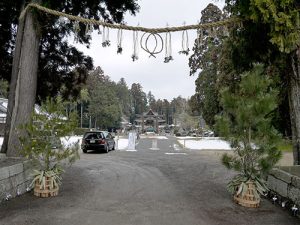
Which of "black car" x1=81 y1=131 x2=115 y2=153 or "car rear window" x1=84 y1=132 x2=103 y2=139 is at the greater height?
"car rear window" x1=84 y1=132 x2=103 y2=139

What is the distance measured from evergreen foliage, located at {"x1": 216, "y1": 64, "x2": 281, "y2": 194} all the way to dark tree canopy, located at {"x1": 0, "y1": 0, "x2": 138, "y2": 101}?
5901mm

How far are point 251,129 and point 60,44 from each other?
8081mm

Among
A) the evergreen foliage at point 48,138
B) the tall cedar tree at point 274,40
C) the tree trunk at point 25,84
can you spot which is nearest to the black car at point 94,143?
the tree trunk at point 25,84

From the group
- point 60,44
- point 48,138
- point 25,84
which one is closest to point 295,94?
point 48,138

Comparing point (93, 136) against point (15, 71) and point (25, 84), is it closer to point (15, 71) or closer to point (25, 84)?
point (15, 71)

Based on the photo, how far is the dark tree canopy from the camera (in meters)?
10.8

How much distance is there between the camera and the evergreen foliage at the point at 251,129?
21.2ft

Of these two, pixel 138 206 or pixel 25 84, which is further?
pixel 25 84

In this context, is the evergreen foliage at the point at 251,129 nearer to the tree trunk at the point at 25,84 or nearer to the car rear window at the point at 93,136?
the tree trunk at the point at 25,84

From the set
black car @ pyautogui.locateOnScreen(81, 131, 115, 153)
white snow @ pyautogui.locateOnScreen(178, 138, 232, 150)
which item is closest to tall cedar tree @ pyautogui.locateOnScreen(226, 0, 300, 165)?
black car @ pyautogui.locateOnScreen(81, 131, 115, 153)

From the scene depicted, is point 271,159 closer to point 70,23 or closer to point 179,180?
point 179,180

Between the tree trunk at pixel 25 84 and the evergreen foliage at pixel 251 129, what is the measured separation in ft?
16.2

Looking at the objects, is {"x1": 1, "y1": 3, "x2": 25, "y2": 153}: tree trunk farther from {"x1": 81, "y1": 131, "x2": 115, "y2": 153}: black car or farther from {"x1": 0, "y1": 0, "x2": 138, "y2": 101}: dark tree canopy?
{"x1": 81, "y1": 131, "x2": 115, "y2": 153}: black car

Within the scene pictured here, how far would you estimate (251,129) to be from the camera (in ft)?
22.3
